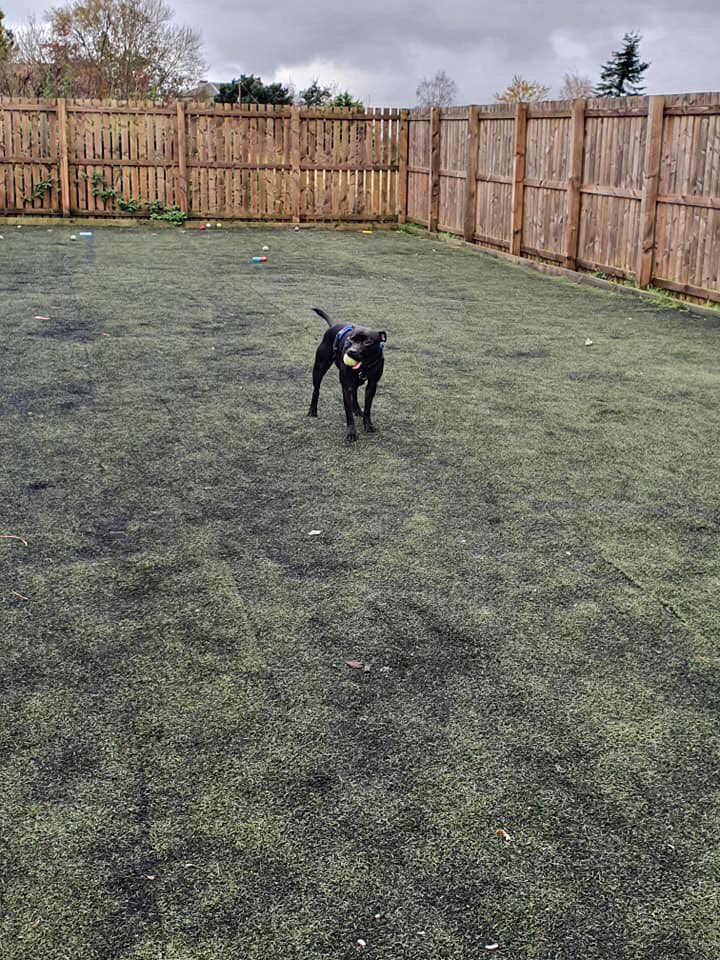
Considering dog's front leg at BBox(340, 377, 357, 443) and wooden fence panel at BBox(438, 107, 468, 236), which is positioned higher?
wooden fence panel at BBox(438, 107, 468, 236)

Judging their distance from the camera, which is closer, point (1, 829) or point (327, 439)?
point (1, 829)

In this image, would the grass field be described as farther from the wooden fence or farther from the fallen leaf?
the wooden fence

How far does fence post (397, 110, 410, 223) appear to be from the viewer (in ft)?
64.3

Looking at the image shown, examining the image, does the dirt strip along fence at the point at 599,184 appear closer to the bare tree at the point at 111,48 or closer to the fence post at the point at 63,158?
the fence post at the point at 63,158

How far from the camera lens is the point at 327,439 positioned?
5.75 meters

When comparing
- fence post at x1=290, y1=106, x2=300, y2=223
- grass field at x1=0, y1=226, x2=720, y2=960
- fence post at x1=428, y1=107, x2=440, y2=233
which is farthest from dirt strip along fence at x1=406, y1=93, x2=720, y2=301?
grass field at x1=0, y1=226, x2=720, y2=960

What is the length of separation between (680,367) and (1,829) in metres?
6.49

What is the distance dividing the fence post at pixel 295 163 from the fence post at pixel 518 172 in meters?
6.45

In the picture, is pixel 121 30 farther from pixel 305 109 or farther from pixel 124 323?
pixel 124 323

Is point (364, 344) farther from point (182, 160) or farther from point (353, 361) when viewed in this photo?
point (182, 160)

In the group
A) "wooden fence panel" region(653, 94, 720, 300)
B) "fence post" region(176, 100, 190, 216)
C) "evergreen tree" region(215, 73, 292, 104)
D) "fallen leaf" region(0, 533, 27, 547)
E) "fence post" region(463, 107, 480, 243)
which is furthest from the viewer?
"evergreen tree" region(215, 73, 292, 104)

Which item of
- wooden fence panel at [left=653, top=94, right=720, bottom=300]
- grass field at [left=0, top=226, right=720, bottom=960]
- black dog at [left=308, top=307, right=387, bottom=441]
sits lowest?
grass field at [left=0, top=226, right=720, bottom=960]

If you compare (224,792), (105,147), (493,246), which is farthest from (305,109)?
(224,792)

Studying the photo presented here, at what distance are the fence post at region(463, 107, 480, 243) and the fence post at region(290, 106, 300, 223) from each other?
461cm
